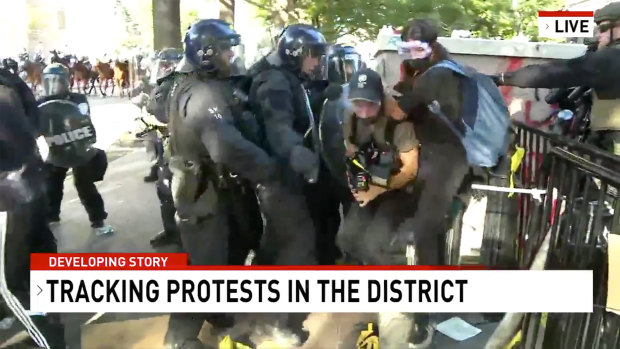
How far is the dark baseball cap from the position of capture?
5.27 ft

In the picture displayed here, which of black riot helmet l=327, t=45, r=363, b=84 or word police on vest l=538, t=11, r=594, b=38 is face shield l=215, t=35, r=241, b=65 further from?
word police on vest l=538, t=11, r=594, b=38

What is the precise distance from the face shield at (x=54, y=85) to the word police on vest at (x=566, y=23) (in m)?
1.40

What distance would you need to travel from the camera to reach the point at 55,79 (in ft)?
5.48

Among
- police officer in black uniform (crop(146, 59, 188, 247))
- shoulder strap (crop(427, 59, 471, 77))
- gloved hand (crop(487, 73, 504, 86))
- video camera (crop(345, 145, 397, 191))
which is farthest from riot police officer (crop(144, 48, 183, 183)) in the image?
gloved hand (crop(487, 73, 504, 86))

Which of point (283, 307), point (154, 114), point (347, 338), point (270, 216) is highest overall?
point (154, 114)

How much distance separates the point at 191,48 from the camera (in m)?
1.67

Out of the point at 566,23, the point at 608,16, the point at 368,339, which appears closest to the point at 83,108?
the point at 368,339

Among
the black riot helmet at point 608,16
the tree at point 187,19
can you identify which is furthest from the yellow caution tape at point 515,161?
the tree at point 187,19

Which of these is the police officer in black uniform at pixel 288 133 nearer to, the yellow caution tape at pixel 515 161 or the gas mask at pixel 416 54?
the gas mask at pixel 416 54

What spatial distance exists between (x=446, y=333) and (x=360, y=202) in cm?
50

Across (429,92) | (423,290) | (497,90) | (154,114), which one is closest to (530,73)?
(497,90)

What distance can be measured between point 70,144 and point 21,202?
0.79 ft

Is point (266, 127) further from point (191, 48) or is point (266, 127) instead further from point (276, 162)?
point (191, 48)

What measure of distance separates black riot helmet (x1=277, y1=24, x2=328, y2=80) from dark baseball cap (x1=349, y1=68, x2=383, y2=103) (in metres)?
0.14
